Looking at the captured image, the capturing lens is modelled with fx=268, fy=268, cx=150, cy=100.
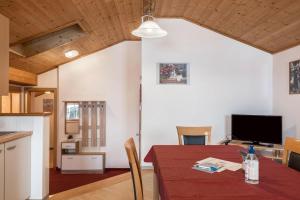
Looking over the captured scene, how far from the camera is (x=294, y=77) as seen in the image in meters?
4.42

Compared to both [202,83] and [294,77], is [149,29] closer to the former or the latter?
[202,83]

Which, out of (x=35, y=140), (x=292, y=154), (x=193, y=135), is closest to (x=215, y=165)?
(x=292, y=154)

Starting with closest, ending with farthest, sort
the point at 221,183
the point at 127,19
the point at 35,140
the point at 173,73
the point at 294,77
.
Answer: the point at 221,183
the point at 35,140
the point at 294,77
the point at 127,19
the point at 173,73

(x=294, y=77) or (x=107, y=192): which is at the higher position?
(x=294, y=77)

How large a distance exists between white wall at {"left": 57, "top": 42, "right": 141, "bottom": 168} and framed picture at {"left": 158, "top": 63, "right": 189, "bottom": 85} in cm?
116

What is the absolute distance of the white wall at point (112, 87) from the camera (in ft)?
20.7

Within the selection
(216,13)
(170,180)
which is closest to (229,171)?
(170,180)

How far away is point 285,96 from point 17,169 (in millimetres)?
4356

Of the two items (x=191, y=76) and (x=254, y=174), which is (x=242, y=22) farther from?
(x=254, y=174)

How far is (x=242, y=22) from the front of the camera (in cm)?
437

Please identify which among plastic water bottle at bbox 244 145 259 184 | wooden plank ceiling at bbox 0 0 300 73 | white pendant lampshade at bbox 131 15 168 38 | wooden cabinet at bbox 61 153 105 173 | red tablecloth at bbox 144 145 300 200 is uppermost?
wooden plank ceiling at bbox 0 0 300 73

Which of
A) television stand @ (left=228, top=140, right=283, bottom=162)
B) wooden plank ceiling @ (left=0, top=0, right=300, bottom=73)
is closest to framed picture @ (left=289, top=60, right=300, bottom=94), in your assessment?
wooden plank ceiling @ (left=0, top=0, right=300, bottom=73)

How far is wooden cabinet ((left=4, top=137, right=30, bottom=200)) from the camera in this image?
281 cm

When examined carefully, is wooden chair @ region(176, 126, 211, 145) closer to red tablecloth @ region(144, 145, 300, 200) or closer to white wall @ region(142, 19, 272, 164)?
red tablecloth @ region(144, 145, 300, 200)
